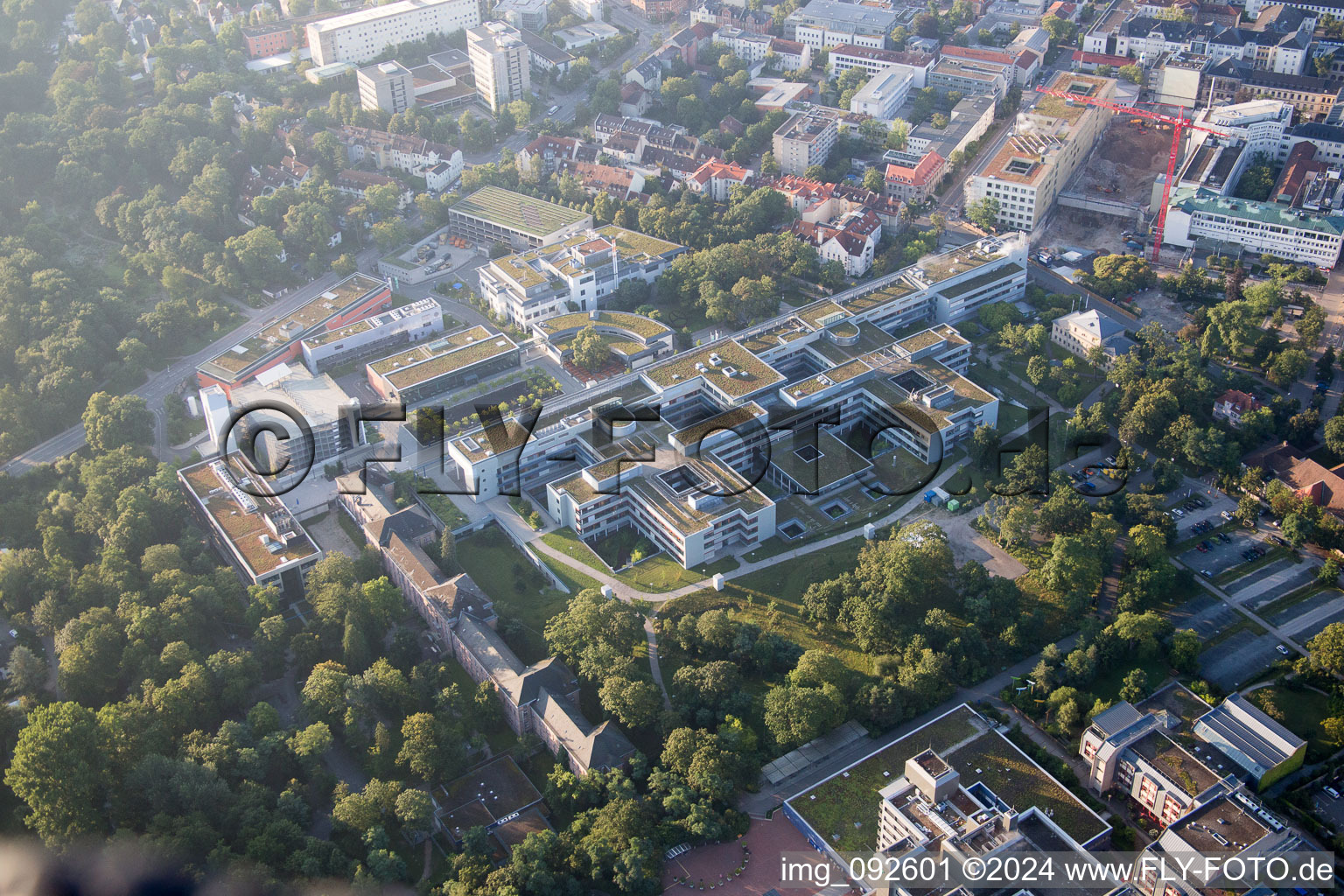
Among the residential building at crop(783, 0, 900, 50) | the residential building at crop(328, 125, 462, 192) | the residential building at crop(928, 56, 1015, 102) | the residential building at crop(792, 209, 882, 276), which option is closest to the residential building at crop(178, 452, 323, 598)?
the residential building at crop(328, 125, 462, 192)

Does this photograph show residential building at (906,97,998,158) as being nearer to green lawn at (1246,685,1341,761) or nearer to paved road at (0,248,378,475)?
paved road at (0,248,378,475)

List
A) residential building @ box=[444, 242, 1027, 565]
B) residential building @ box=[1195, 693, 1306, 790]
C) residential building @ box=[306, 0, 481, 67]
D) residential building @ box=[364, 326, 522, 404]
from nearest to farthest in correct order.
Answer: residential building @ box=[1195, 693, 1306, 790] < residential building @ box=[444, 242, 1027, 565] < residential building @ box=[364, 326, 522, 404] < residential building @ box=[306, 0, 481, 67]

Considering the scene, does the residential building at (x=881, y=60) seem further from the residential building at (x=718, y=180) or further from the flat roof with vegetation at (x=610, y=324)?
the flat roof with vegetation at (x=610, y=324)

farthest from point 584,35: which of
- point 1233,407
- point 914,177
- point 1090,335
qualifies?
point 1233,407

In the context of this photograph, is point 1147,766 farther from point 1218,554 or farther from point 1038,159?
point 1038,159

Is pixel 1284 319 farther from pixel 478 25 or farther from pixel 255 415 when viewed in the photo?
pixel 478 25

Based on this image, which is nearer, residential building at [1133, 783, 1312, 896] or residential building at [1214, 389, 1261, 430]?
residential building at [1133, 783, 1312, 896]

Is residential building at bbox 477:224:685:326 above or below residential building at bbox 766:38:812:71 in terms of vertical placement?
below

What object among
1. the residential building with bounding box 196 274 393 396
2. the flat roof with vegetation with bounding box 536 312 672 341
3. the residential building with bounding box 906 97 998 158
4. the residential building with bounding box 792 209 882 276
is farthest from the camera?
the residential building with bounding box 906 97 998 158
